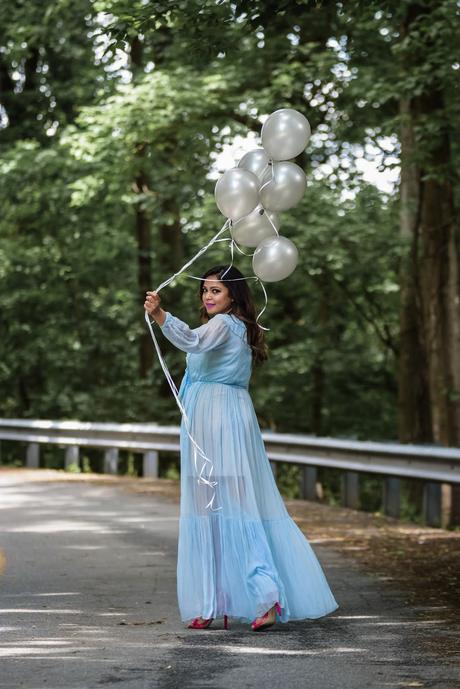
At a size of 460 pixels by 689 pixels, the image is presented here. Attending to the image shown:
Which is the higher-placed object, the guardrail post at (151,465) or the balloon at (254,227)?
the balloon at (254,227)

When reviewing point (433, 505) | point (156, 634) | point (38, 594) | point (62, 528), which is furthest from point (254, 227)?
point (433, 505)

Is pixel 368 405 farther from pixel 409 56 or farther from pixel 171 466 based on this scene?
pixel 409 56

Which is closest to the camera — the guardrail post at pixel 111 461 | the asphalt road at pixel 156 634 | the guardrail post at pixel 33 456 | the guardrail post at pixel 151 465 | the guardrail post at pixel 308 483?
the asphalt road at pixel 156 634

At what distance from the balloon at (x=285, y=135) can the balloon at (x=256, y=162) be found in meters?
0.06

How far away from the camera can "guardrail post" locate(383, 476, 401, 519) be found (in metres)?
13.9

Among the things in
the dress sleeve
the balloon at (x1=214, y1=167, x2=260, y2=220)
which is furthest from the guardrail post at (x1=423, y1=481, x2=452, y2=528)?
the dress sleeve

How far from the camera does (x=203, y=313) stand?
8.03m

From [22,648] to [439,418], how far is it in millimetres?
12510

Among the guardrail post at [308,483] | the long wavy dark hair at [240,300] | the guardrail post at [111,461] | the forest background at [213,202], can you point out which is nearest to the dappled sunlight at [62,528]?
the guardrail post at [308,483]

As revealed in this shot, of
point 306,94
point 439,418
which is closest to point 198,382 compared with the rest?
point 439,418

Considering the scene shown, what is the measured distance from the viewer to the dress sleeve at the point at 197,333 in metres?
7.50

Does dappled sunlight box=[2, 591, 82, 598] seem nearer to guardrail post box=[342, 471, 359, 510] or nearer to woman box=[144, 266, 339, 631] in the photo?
woman box=[144, 266, 339, 631]

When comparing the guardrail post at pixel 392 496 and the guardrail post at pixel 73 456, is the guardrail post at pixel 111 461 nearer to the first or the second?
the guardrail post at pixel 73 456

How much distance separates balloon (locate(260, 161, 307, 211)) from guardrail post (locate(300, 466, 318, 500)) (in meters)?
7.70
